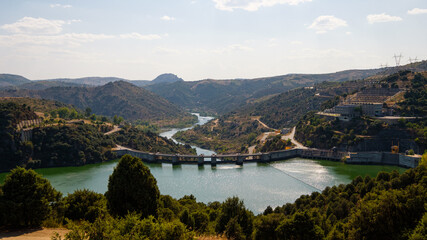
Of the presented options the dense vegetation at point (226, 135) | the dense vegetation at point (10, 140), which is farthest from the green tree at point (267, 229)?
the dense vegetation at point (226, 135)

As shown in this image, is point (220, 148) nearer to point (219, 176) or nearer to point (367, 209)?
point (219, 176)

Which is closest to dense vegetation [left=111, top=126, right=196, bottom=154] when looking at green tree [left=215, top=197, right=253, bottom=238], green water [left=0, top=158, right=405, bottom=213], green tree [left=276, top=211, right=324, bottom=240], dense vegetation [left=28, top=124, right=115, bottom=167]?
dense vegetation [left=28, top=124, right=115, bottom=167]

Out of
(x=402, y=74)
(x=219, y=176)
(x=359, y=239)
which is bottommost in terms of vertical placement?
(x=219, y=176)

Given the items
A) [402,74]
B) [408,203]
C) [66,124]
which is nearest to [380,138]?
[402,74]

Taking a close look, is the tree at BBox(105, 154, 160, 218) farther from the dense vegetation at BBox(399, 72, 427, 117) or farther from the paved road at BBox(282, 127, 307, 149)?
the dense vegetation at BBox(399, 72, 427, 117)

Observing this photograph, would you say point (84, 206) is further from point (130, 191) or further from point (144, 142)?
point (144, 142)
